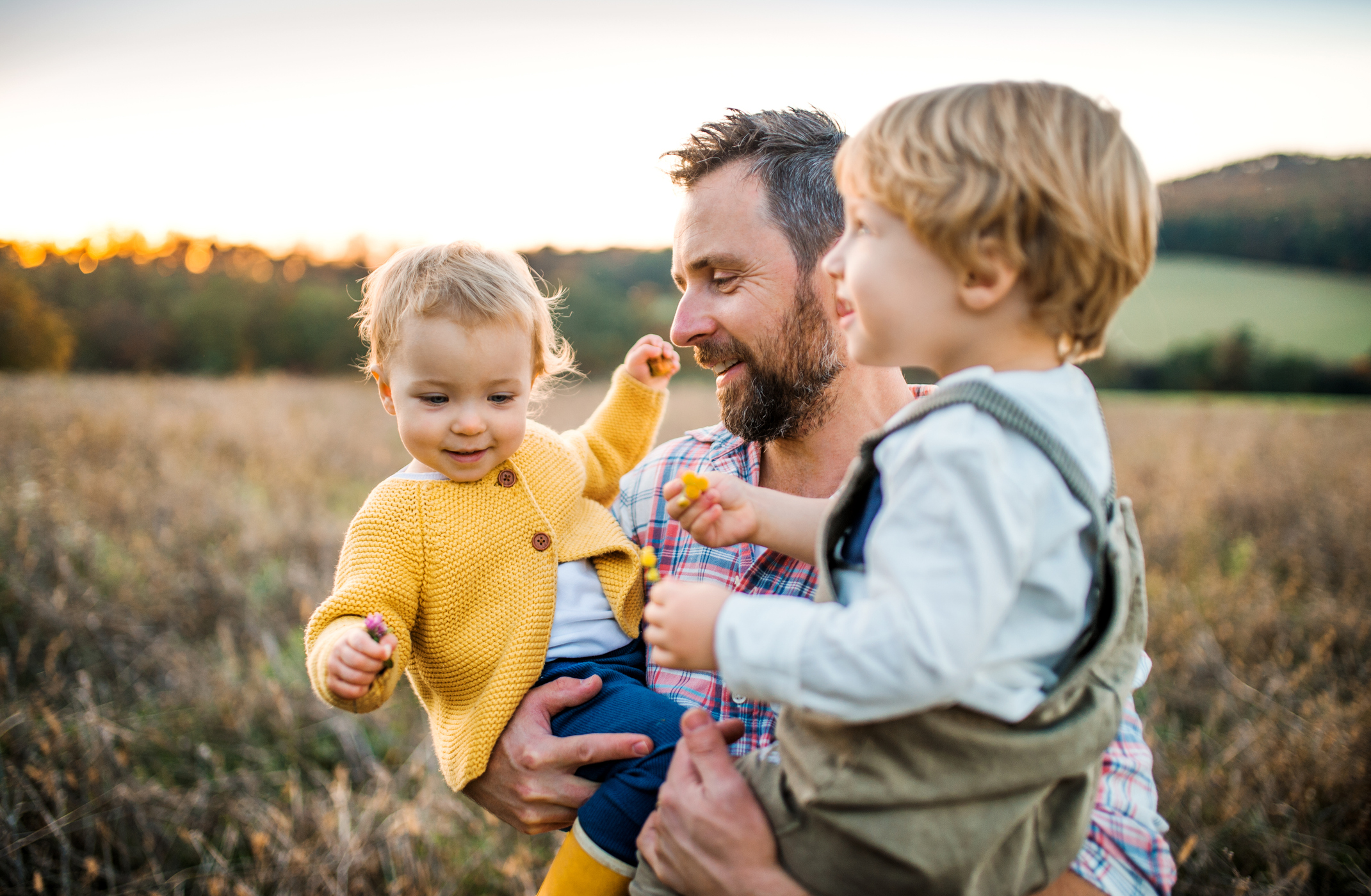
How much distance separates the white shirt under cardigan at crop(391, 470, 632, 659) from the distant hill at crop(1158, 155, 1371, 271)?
1504 millimetres

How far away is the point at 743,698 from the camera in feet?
4.28

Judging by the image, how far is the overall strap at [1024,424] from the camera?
1.11 metres

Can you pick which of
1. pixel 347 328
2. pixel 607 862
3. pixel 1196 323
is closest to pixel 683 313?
pixel 607 862

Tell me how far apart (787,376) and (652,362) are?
43 centimetres

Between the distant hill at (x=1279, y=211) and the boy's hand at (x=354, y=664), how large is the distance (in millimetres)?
1620

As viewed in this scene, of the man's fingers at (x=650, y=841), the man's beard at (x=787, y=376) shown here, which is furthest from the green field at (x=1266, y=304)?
the man's fingers at (x=650, y=841)

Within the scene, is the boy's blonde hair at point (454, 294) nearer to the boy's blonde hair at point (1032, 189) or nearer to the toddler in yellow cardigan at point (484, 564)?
the toddler in yellow cardigan at point (484, 564)

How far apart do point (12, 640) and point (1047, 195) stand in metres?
5.36

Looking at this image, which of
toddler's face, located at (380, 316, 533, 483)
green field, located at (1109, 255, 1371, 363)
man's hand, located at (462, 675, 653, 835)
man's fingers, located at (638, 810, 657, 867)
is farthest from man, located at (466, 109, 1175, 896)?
green field, located at (1109, 255, 1371, 363)

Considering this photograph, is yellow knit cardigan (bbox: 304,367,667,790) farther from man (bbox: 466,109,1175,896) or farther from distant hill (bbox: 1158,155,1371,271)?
distant hill (bbox: 1158,155,1371,271)

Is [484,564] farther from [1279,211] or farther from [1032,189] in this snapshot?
[1279,211]

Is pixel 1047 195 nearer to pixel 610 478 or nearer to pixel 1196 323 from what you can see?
pixel 610 478

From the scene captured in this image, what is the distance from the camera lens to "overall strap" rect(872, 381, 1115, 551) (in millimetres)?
1109

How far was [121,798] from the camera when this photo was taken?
10.2 feet
